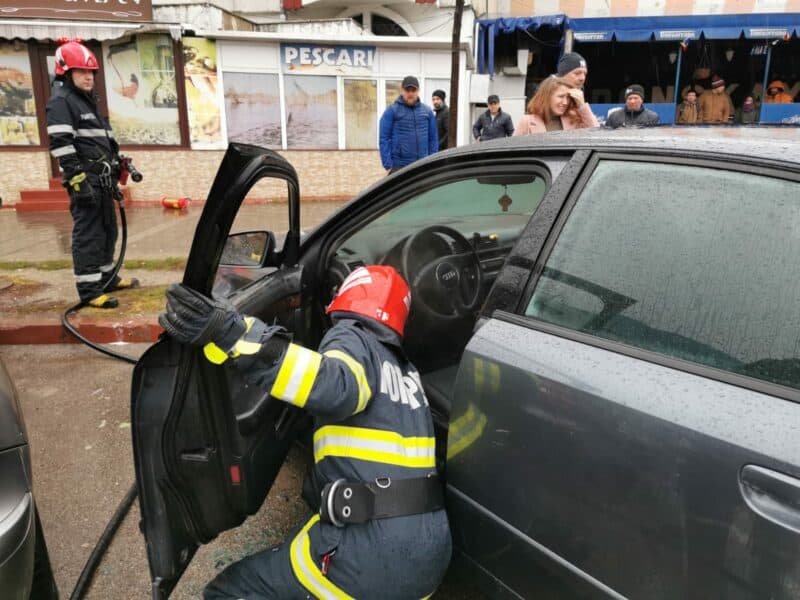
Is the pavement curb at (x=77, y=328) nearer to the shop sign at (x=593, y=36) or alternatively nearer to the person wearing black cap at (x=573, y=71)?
the person wearing black cap at (x=573, y=71)

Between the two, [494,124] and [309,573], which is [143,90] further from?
[309,573]

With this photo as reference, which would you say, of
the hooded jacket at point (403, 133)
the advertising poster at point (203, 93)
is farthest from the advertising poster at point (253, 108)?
the hooded jacket at point (403, 133)

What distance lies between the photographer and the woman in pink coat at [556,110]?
390 centimetres

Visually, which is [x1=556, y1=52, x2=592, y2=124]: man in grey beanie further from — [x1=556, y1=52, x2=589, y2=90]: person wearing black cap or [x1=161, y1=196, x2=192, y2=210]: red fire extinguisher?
[x1=161, y1=196, x2=192, y2=210]: red fire extinguisher

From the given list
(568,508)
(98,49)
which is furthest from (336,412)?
(98,49)

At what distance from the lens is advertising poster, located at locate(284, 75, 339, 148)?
37.3 feet

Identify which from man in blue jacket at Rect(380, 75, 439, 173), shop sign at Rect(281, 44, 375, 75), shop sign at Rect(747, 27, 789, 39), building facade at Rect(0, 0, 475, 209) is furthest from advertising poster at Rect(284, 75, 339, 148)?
shop sign at Rect(747, 27, 789, 39)

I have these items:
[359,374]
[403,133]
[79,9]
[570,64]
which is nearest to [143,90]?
[79,9]

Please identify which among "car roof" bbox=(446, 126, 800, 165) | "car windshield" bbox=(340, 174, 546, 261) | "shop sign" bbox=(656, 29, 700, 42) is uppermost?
"shop sign" bbox=(656, 29, 700, 42)

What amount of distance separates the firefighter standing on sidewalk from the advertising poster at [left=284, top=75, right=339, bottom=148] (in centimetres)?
677

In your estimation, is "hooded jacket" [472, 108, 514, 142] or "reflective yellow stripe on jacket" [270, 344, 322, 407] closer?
"reflective yellow stripe on jacket" [270, 344, 322, 407]

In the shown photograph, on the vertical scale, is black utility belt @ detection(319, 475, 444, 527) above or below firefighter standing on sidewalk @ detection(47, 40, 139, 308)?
below

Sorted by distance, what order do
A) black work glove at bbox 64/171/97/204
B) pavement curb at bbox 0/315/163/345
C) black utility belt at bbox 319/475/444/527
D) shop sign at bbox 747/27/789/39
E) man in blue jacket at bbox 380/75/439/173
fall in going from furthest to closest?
shop sign at bbox 747/27/789/39, man in blue jacket at bbox 380/75/439/173, black work glove at bbox 64/171/97/204, pavement curb at bbox 0/315/163/345, black utility belt at bbox 319/475/444/527

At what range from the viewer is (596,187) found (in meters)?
1.51
